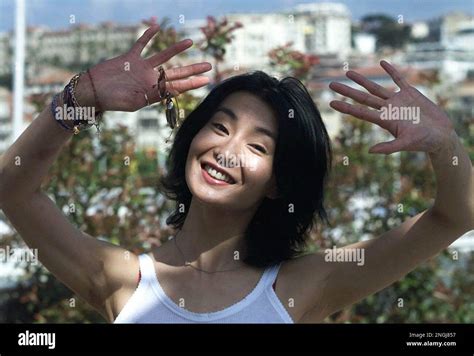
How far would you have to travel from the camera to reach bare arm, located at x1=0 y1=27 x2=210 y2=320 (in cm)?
184

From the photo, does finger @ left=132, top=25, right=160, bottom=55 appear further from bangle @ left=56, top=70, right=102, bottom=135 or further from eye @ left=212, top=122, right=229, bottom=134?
eye @ left=212, top=122, right=229, bottom=134

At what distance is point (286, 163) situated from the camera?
200 centimetres

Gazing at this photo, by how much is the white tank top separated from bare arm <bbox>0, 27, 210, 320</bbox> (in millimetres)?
53

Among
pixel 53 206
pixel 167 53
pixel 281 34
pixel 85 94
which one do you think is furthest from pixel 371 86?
pixel 281 34

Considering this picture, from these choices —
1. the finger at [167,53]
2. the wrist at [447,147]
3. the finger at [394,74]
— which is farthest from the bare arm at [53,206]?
the wrist at [447,147]

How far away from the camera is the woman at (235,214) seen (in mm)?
1860

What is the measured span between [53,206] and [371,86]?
72 centimetres

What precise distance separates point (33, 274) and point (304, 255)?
263 centimetres

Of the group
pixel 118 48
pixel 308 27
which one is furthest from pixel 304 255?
pixel 118 48

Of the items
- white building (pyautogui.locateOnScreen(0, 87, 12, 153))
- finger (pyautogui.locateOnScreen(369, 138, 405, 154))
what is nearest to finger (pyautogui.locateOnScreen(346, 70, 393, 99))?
finger (pyautogui.locateOnScreen(369, 138, 405, 154))

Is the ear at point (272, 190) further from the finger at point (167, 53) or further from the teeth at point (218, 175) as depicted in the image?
the finger at point (167, 53)

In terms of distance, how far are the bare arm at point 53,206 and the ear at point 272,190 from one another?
0.87 feet

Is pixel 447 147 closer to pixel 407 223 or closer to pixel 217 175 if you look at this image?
pixel 407 223
